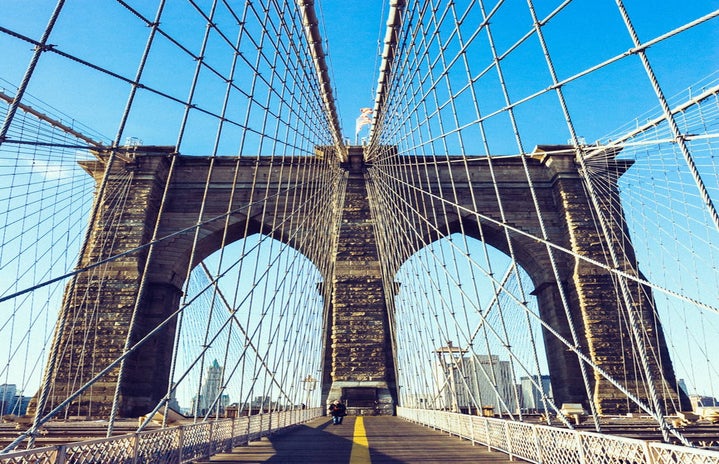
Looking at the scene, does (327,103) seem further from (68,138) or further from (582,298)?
(582,298)

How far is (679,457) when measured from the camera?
243 cm

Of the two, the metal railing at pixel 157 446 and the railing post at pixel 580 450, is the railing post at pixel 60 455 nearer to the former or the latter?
the metal railing at pixel 157 446

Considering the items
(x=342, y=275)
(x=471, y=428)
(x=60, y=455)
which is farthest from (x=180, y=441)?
(x=342, y=275)

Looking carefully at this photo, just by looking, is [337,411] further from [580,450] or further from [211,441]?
[580,450]

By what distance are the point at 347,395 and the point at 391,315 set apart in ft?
10.8

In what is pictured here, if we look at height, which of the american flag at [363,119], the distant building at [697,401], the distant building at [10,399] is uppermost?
the american flag at [363,119]

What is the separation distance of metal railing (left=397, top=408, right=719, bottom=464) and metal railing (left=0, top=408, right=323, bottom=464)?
3260 mm

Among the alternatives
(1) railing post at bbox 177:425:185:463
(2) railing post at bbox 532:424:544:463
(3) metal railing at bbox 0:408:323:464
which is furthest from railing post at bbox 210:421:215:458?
(2) railing post at bbox 532:424:544:463

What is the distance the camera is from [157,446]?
13.1ft

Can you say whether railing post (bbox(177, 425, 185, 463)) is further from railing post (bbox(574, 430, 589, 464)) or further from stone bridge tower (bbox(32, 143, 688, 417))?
stone bridge tower (bbox(32, 143, 688, 417))

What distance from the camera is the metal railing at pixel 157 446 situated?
8.95 ft

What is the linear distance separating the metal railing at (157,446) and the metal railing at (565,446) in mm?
3260

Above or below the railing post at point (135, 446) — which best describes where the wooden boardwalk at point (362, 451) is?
below

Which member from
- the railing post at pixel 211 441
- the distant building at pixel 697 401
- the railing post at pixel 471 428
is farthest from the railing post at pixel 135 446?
the distant building at pixel 697 401
